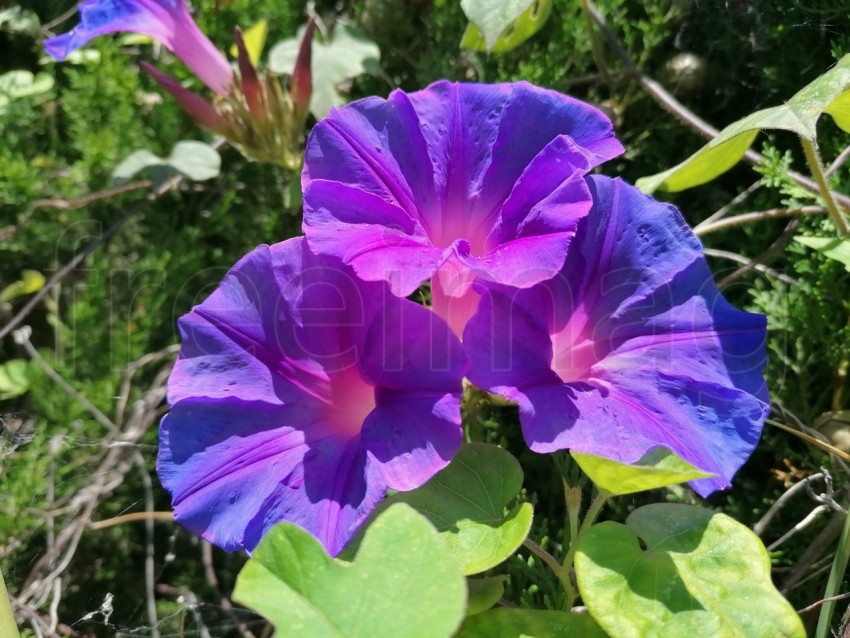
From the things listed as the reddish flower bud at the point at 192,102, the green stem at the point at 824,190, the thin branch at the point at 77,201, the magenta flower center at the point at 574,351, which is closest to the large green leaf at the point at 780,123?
the green stem at the point at 824,190


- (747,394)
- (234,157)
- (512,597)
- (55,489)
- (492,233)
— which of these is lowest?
(55,489)

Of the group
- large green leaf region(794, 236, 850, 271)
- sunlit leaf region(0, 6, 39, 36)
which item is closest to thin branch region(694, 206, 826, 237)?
large green leaf region(794, 236, 850, 271)

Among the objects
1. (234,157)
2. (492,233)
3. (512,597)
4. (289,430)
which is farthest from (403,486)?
(234,157)

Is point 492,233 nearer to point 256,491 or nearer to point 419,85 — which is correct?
point 256,491

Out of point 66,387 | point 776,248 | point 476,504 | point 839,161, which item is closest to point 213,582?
point 66,387

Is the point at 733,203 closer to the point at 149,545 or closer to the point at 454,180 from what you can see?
the point at 454,180

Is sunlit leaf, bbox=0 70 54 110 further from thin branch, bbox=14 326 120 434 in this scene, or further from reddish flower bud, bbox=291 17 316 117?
reddish flower bud, bbox=291 17 316 117

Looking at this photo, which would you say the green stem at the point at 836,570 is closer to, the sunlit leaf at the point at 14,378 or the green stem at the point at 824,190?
the green stem at the point at 824,190
